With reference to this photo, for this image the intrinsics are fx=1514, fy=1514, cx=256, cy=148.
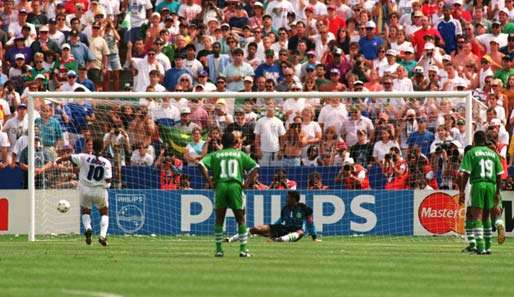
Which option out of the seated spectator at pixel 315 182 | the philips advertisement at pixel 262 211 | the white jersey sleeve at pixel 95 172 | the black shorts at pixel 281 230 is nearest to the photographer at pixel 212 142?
the philips advertisement at pixel 262 211

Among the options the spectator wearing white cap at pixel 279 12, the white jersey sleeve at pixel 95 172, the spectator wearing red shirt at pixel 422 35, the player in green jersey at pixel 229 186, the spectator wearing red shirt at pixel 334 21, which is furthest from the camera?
the spectator wearing white cap at pixel 279 12

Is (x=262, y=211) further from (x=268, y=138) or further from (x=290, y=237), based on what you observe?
(x=290, y=237)

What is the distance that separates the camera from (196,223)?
108 feet

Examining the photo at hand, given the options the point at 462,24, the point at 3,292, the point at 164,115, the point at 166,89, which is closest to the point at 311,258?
the point at 3,292

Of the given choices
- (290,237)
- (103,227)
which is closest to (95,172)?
(103,227)

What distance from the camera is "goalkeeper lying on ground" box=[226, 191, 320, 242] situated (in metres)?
30.7

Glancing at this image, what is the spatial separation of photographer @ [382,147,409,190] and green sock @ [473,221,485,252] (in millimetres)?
6961

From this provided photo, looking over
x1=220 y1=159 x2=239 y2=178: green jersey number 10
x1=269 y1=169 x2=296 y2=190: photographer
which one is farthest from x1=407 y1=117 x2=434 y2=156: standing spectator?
x1=220 y1=159 x2=239 y2=178: green jersey number 10

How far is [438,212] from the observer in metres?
32.5

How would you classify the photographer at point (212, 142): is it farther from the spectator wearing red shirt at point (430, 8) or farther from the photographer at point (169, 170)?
the spectator wearing red shirt at point (430, 8)

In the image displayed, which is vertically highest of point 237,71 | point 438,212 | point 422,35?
point 422,35

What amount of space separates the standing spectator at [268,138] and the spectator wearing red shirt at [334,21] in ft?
19.4

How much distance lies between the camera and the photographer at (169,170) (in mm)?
32594

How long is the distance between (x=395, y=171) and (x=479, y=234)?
732 centimetres
